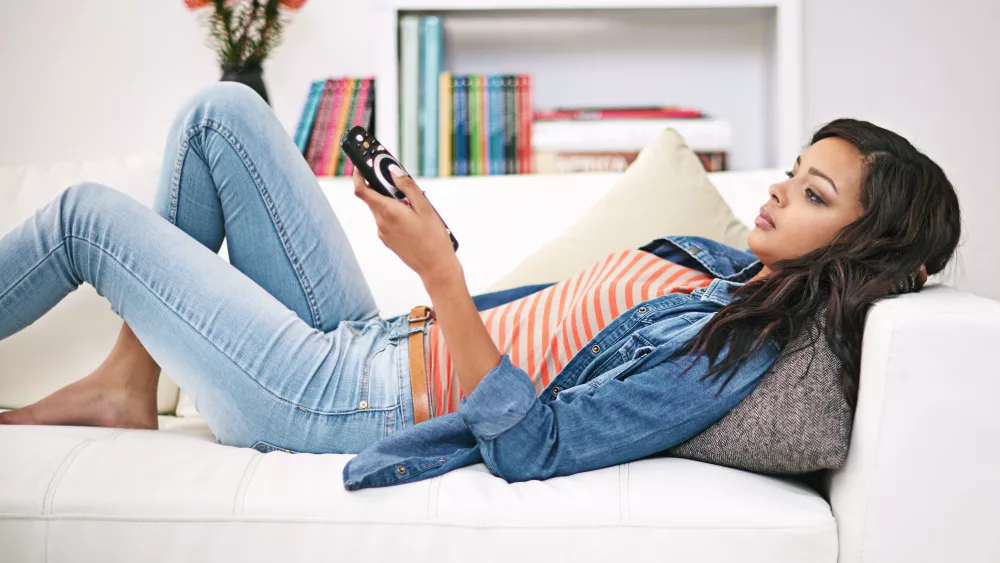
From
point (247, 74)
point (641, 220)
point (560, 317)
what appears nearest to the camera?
point (560, 317)

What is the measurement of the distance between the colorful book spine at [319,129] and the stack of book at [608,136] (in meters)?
0.56

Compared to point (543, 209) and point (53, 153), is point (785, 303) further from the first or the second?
point (53, 153)

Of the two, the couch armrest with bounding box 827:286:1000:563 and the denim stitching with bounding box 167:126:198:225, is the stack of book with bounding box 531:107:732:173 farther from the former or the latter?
the couch armrest with bounding box 827:286:1000:563

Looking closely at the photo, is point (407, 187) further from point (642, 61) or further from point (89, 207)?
point (642, 61)

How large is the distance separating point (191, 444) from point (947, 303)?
929 mm

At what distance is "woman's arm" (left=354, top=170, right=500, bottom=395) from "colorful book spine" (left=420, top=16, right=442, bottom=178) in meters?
1.23

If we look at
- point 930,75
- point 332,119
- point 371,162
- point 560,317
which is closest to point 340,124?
point 332,119

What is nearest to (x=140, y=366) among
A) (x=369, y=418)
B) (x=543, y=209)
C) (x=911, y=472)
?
(x=369, y=418)

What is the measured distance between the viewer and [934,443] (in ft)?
2.81

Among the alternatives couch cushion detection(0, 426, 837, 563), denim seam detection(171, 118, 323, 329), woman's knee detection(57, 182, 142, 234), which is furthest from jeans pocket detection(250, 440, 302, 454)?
woman's knee detection(57, 182, 142, 234)

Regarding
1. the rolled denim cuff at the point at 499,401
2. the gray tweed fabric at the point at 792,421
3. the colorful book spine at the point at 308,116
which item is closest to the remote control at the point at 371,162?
the rolled denim cuff at the point at 499,401

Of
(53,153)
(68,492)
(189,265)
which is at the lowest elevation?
(68,492)

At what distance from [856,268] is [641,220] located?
57 cm

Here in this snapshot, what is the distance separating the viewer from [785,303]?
1004 mm
